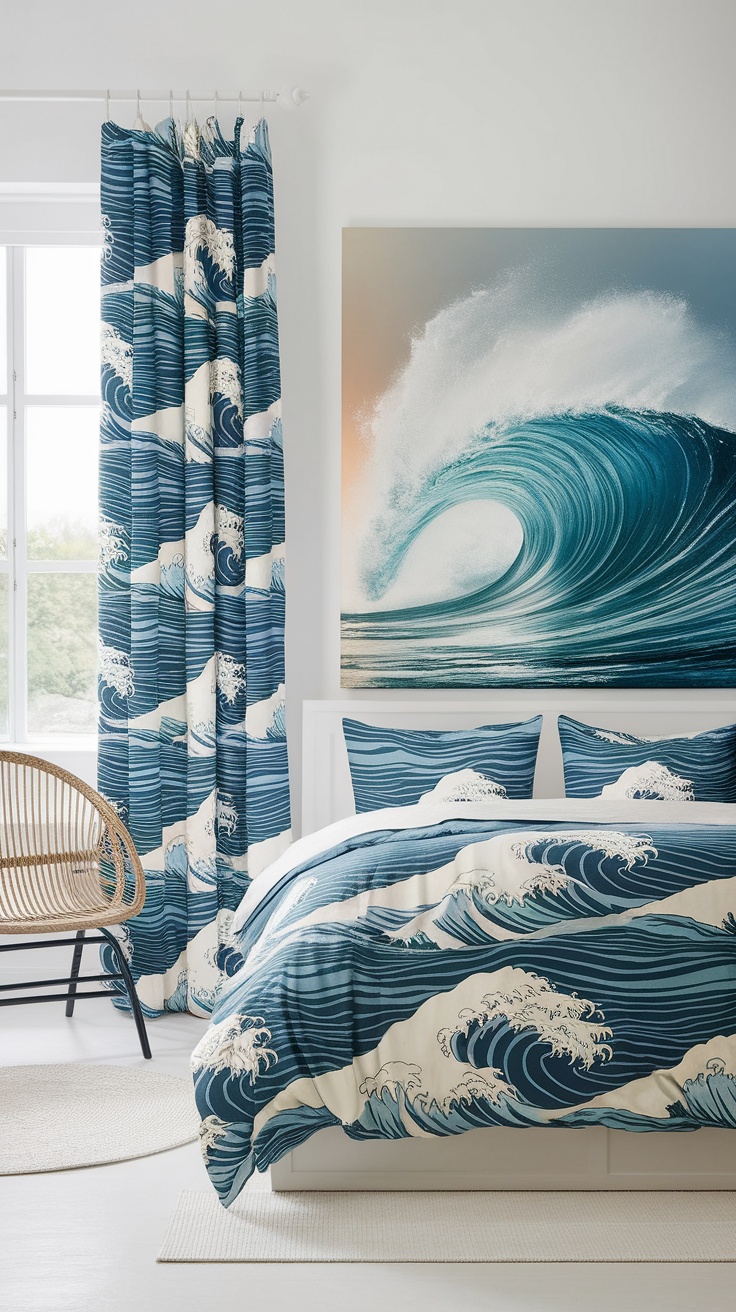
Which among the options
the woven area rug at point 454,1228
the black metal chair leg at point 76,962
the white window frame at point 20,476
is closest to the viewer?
the woven area rug at point 454,1228

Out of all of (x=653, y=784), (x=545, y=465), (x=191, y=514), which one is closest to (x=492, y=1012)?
(x=653, y=784)

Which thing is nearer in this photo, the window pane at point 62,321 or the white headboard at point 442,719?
the white headboard at point 442,719

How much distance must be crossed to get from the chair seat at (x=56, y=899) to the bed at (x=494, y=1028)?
79 centimetres

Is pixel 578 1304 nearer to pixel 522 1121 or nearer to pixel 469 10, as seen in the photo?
pixel 522 1121

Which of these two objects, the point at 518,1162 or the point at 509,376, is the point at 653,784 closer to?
the point at 518,1162

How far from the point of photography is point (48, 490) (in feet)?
12.2

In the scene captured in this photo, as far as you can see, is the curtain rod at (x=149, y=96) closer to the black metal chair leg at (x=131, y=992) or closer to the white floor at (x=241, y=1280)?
the black metal chair leg at (x=131, y=992)

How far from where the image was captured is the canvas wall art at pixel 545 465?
A: 3539 mm

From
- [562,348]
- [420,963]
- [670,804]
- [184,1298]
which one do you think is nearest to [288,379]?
[562,348]

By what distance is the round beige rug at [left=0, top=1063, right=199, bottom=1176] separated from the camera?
2.27m

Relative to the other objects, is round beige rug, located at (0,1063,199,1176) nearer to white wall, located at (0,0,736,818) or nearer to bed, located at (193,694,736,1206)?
bed, located at (193,694,736,1206)

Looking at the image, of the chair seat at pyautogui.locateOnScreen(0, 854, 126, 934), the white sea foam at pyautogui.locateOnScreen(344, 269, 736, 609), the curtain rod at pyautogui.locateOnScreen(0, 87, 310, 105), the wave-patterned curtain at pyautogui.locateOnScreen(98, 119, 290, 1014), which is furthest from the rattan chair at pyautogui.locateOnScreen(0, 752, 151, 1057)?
the curtain rod at pyautogui.locateOnScreen(0, 87, 310, 105)

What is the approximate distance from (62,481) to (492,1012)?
249cm

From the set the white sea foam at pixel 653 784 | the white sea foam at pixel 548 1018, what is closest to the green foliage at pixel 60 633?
the white sea foam at pixel 653 784
